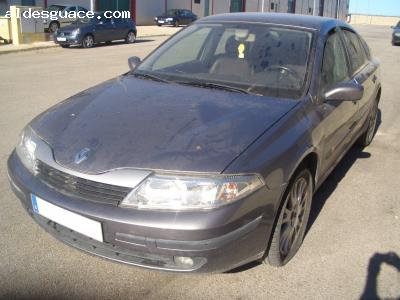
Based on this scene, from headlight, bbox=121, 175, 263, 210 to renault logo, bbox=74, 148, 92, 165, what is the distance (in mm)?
371

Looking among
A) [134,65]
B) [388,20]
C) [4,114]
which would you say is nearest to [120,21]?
[4,114]

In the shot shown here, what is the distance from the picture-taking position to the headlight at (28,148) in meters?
2.79

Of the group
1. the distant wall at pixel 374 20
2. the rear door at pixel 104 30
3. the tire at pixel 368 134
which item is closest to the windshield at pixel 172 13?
the rear door at pixel 104 30

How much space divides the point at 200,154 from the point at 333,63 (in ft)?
6.25

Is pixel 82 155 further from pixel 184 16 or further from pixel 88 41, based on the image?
pixel 184 16

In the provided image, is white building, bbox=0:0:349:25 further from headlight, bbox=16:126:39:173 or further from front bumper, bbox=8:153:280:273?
front bumper, bbox=8:153:280:273

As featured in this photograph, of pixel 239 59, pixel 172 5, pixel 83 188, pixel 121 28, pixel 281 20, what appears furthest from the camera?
pixel 172 5

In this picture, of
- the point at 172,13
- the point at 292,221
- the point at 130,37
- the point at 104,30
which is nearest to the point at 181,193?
the point at 292,221

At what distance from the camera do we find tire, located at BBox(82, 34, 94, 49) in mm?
18375

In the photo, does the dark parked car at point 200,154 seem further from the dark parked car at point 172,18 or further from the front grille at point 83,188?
the dark parked car at point 172,18

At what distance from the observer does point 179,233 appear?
7.55 ft

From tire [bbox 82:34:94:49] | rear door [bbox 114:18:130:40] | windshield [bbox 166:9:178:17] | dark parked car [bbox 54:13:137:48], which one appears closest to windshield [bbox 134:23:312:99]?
dark parked car [bbox 54:13:137:48]

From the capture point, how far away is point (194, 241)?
232 centimetres

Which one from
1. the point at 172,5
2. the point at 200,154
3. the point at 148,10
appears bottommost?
the point at 200,154
